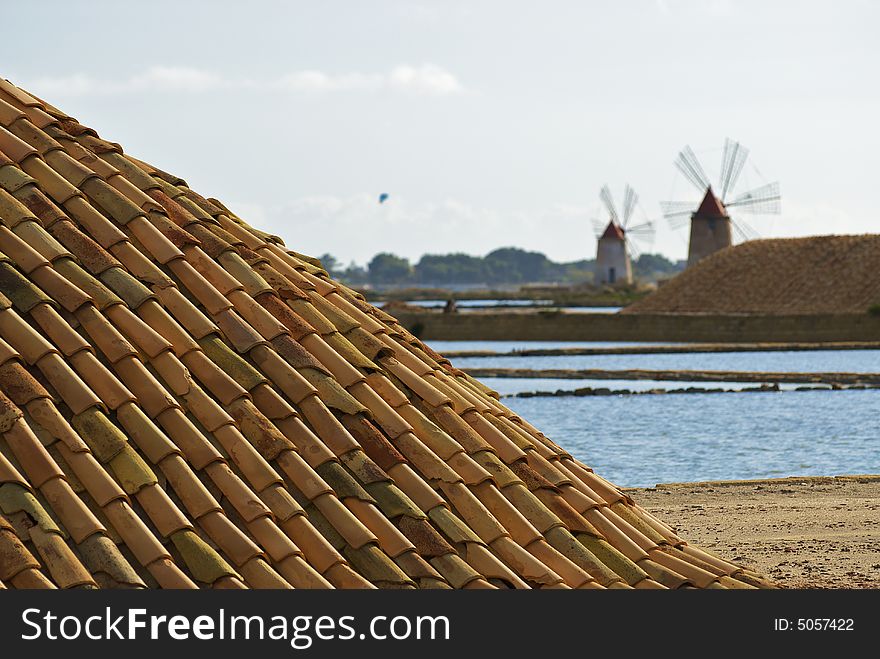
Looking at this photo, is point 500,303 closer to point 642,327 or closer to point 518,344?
point 518,344

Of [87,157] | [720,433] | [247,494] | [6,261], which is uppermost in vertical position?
[87,157]

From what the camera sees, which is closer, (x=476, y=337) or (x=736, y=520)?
(x=736, y=520)

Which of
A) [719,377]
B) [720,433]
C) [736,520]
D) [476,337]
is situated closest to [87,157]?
[736,520]

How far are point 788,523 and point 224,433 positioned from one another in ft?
20.5

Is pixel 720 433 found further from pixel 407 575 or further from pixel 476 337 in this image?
pixel 476 337

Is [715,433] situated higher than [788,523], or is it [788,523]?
[788,523]

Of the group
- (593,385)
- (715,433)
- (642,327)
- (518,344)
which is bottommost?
(715,433)

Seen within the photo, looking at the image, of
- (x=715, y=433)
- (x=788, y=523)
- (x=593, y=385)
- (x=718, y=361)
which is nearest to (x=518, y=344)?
(x=718, y=361)

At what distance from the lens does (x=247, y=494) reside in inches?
165

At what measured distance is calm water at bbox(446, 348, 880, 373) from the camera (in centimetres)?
3291

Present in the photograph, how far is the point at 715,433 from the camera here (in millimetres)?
19469

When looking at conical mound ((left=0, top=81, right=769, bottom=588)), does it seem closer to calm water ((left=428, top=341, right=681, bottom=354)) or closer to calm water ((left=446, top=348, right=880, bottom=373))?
calm water ((left=446, top=348, right=880, bottom=373))

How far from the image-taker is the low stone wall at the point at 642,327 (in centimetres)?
4084
